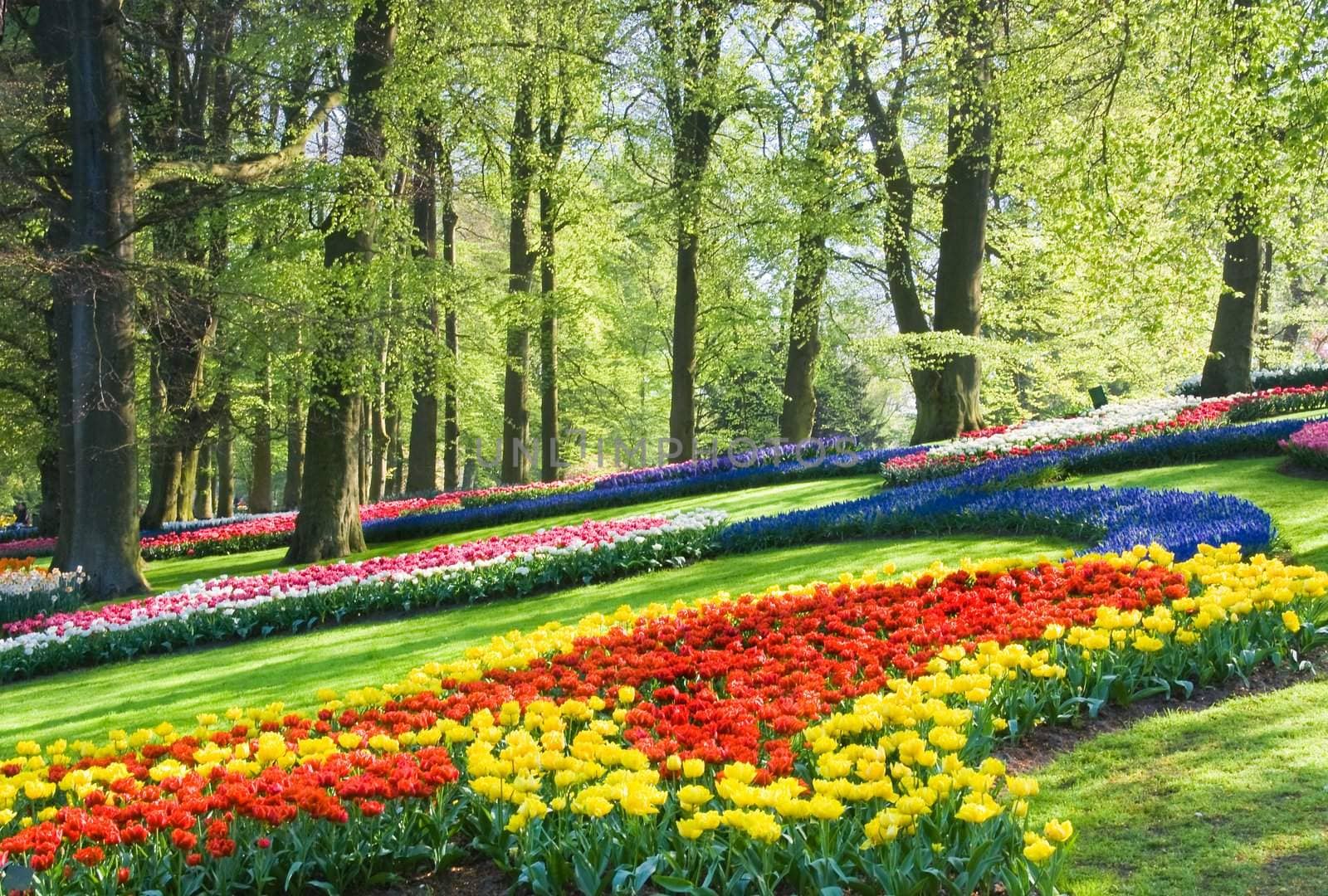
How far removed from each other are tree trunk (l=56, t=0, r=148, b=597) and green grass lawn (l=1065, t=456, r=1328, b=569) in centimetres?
1035

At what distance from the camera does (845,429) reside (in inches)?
1510

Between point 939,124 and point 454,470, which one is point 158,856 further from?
point 454,470

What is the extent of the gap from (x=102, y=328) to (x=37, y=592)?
10.2 feet

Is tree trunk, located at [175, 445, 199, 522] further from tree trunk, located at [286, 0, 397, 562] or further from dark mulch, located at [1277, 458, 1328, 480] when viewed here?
dark mulch, located at [1277, 458, 1328, 480]

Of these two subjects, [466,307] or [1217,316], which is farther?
[466,307]

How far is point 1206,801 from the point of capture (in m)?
Answer: 3.58

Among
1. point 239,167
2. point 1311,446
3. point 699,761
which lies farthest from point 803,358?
point 699,761

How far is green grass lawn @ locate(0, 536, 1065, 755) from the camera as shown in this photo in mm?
6844

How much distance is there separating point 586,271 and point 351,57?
8441 millimetres

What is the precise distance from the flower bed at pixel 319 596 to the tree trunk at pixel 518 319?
10.5 meters

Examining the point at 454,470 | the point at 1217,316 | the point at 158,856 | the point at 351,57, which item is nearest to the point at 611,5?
the point at 351,57

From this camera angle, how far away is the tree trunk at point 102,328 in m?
11.6

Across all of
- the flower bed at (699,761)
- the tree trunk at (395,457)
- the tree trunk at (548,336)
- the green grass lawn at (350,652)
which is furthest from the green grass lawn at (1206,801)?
the tree trunk at (395,457)

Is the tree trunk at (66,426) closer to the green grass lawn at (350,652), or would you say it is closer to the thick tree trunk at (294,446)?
the green grass lawn at (350,652)
